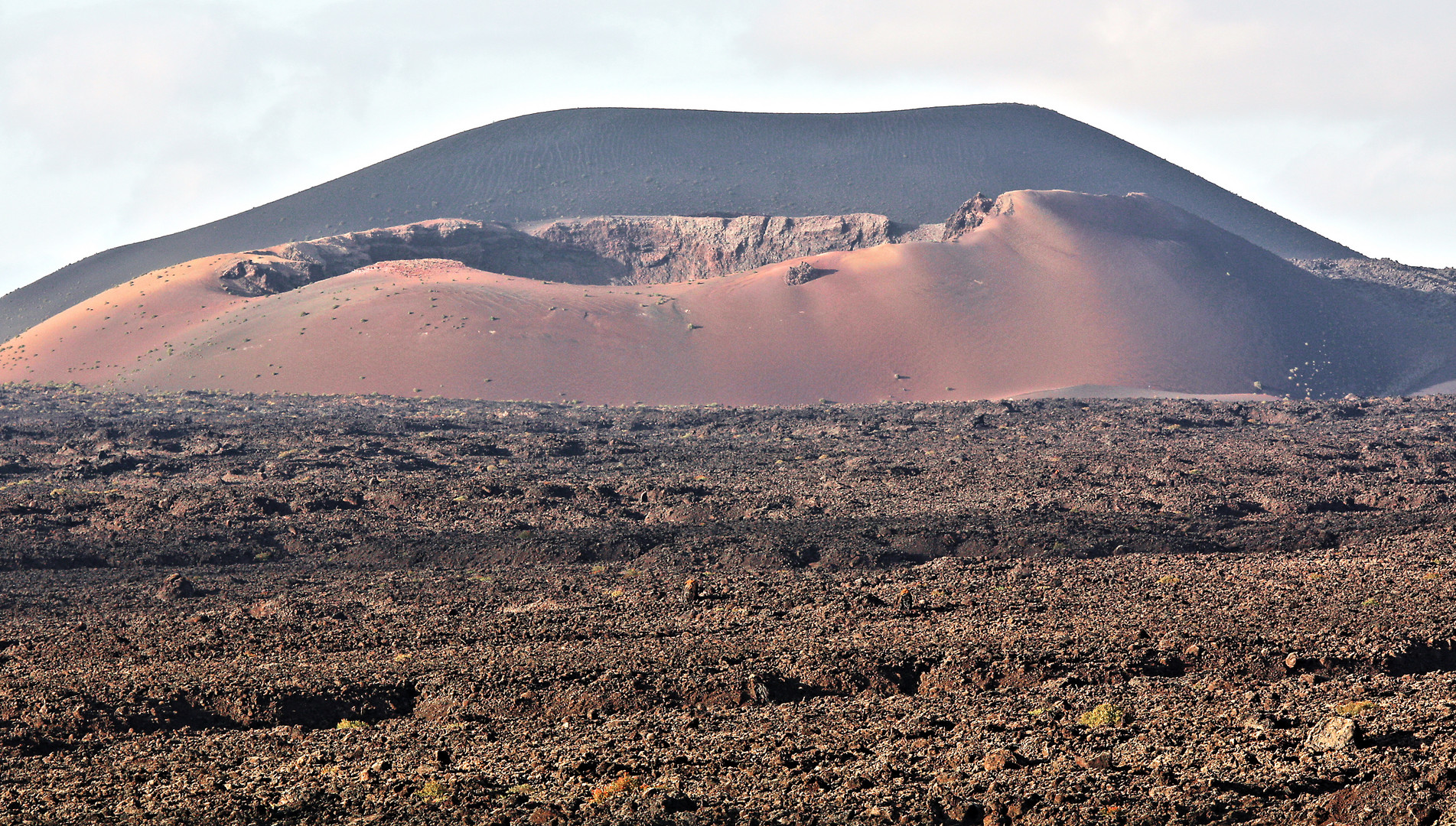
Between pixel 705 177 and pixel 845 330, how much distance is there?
214 ft

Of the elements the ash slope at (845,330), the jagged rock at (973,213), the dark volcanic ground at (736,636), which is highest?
the jagged rock at (973,213)

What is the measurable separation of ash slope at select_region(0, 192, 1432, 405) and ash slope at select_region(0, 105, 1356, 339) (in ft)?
148

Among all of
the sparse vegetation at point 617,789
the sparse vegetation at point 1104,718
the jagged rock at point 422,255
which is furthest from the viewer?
the jagged rock at point 422,255

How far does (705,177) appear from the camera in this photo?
110 metres

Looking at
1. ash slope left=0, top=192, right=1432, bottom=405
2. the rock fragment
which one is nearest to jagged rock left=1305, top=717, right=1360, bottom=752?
the rock fragment

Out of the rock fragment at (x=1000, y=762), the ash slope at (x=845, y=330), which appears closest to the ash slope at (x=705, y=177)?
the ash slope at (x=845, y=330)

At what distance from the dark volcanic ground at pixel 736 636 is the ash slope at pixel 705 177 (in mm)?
79159

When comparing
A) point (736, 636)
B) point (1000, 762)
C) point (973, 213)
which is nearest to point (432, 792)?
point (1000, 762)

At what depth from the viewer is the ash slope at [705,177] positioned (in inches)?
4006

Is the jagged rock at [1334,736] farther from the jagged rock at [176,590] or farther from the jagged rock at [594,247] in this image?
the jagged rock at [594,247]

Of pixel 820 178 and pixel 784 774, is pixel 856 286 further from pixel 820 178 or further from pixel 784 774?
pixel 820 178

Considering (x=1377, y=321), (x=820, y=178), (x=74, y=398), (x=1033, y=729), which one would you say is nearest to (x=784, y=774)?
(x=1033, y=729)

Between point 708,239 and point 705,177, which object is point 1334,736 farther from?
point 705,177

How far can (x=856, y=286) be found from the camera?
166ft
